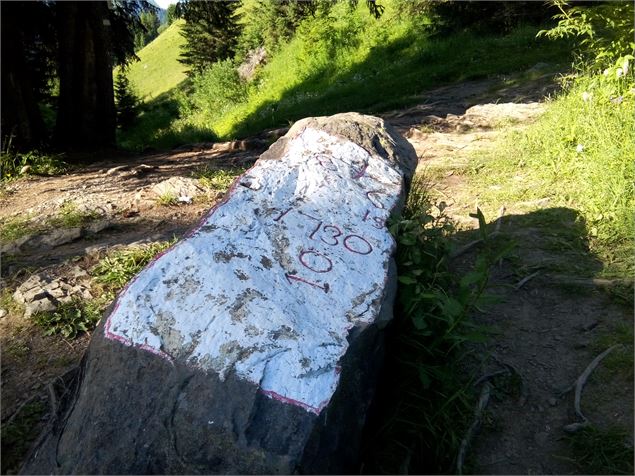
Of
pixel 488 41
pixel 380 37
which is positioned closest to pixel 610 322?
pixel 488 41

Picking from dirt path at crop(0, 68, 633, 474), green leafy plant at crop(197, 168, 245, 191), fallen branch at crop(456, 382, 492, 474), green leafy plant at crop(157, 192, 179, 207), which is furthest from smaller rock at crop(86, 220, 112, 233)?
fallen branch at crop(456, 382, 492, 474)

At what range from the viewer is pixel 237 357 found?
187 centimetres

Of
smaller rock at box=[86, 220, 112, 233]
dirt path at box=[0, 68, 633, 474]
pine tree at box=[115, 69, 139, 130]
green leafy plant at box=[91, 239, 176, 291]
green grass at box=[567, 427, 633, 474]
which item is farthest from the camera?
pine tree at box=[115, 69, 139, 130]

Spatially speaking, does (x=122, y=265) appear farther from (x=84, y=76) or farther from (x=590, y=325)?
(x=84, y=76)

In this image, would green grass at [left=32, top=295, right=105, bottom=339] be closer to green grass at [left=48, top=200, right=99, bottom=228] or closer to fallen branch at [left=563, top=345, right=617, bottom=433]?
green grass at [left=48, top=200, right=99, bottom=228]

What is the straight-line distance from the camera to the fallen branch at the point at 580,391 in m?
Result: 2.35

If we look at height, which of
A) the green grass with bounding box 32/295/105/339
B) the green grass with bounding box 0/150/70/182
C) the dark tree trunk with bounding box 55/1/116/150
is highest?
the dark tree trunk with bounding box 55/1/116/150

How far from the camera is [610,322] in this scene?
2.97 metres

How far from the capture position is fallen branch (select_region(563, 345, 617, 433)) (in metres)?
2.35

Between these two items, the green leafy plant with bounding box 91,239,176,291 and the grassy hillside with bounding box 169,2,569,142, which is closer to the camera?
the green leafy plant with bounding box 91,239,176,291

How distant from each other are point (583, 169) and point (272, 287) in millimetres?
3335

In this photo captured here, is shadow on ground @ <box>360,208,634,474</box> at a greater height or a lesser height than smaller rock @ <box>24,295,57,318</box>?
lesser

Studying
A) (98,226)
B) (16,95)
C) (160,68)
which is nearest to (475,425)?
(98,226)

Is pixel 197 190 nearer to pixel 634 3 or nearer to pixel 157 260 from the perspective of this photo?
pixel 157 260
